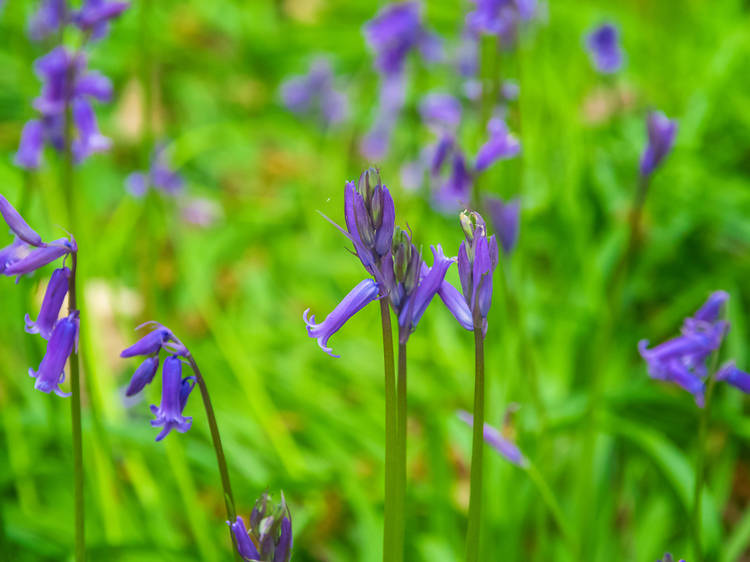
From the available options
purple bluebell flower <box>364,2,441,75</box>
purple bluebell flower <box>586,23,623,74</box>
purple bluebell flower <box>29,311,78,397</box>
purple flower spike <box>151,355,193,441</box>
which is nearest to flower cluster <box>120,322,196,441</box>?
purple flower spike <box>151,355,193,441</box>

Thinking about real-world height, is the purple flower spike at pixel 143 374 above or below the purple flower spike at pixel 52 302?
below

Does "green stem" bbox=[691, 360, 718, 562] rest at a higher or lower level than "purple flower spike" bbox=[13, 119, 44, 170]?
lower

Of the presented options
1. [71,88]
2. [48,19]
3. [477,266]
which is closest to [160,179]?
[48,19]

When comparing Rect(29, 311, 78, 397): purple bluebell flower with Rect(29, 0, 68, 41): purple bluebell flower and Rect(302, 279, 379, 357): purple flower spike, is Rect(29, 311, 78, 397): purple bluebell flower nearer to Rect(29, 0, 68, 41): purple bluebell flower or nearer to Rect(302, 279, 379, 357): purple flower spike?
Rect(302, 279, 379, 357): purple flower spike

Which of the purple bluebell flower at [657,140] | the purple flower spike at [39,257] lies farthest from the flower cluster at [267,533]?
the purple bluebell flower at [657,140]

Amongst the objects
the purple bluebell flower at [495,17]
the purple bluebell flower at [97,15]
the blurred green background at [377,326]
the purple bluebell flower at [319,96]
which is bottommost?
the blurred green background at [377,326]

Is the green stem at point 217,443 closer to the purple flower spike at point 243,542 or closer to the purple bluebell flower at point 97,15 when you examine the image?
the purple flower spike at point 243,542
